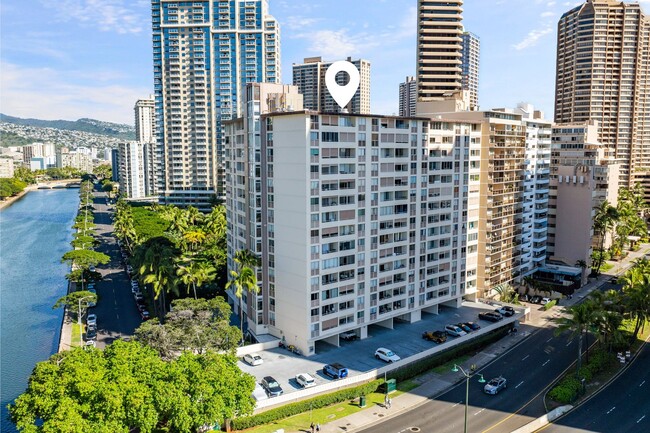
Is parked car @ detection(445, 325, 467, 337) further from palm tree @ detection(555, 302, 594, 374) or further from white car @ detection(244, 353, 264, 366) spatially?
white car @ detection(244, 353, 264, 366)

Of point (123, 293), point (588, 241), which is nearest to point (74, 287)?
point (123, 293)

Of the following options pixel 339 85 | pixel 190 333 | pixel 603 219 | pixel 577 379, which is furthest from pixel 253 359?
pixel 603 219

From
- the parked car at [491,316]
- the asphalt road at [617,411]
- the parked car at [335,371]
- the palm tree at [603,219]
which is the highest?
the palm tree at [603,219]

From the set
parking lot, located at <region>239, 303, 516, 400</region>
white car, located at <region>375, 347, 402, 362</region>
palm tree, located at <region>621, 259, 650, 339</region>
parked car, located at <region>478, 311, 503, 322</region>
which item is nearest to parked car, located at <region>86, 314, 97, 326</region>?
parking lot, located at <region>239, 303, 516, 400</region>

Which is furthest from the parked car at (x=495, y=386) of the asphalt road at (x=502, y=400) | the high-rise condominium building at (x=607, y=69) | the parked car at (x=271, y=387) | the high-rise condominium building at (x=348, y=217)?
the high-rise condominium building at (x=607, y=69)

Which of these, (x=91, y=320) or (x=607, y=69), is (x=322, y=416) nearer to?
(x=91, y=320)

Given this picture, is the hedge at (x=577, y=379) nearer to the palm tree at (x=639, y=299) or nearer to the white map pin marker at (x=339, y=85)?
the palm tree at (x=639, y=299)
